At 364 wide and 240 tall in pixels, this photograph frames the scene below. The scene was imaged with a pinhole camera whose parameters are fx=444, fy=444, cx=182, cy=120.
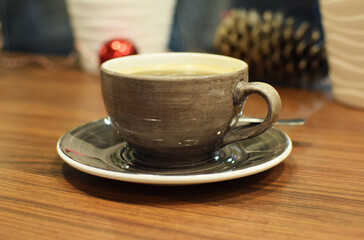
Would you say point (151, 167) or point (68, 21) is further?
point (68, 21)

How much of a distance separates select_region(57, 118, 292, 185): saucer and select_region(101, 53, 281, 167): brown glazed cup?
0.07 feet

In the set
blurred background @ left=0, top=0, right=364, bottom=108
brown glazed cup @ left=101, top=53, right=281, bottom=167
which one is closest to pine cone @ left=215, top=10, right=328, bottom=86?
blurred background @ left=0, top=0, right=364, bottom=108

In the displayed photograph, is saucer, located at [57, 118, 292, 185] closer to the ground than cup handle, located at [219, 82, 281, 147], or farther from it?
closer to the ground

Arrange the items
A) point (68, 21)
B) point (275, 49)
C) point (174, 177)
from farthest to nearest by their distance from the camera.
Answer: point (68, 21), point (275, 49), point (174, 177)

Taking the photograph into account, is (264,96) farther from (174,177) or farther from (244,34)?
(244,34)

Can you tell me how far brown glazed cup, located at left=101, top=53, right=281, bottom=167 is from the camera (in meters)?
0.43

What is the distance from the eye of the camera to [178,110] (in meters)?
0.43

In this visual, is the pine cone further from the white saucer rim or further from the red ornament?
the white saucer rim

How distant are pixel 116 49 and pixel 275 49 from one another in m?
0.33

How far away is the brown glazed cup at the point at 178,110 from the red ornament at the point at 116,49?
1.51ft

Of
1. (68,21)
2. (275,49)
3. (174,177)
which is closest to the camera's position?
(174,177)

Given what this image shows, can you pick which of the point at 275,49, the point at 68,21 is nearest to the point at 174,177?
the point at 275,49

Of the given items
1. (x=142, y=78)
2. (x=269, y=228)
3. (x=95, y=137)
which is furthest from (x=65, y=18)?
(x=269, y=228)

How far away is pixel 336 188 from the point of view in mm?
452
